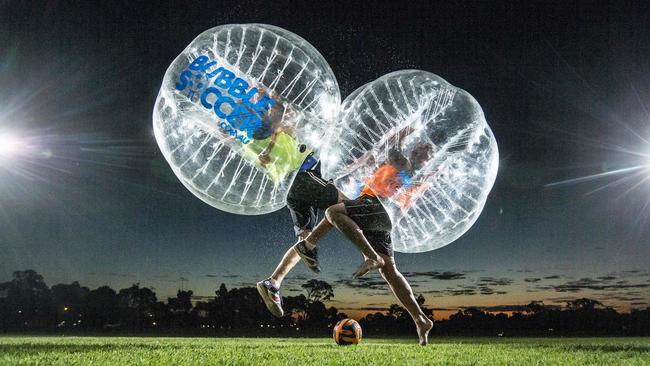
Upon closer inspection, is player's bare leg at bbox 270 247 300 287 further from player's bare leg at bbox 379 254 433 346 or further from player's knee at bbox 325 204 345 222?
player's bare leg at bbox 379 254 433 346

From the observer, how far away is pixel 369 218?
5379 millimetres

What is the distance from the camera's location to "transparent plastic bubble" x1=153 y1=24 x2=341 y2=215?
17.0ft

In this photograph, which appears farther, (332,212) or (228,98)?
(332,212)

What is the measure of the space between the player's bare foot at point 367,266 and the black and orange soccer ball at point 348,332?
6.87 feet

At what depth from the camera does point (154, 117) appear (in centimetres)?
559

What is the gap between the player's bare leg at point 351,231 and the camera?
517 cm

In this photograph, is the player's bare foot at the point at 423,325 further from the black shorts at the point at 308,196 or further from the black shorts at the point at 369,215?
the black shorts at the point at 308,196

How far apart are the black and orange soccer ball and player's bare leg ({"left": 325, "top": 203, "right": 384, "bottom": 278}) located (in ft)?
6.66

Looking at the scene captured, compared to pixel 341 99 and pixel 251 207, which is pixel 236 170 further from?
pixel 341 99

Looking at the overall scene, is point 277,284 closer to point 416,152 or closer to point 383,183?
point 383,183

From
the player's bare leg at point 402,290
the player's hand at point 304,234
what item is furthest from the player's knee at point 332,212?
the player's bare leg at point 402,290

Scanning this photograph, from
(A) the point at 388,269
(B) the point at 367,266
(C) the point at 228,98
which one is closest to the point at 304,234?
(B) the point at 367,266

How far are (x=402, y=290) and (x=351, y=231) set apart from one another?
3.30 ft

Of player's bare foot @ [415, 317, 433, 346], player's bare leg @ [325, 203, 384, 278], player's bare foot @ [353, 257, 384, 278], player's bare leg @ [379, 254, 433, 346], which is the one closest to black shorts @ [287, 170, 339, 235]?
player's bare leg @ [325, 203, 384, 278]
